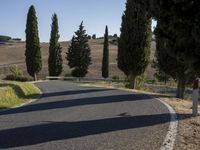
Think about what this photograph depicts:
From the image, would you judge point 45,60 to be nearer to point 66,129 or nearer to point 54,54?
point 54,54

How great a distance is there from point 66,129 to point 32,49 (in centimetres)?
4561

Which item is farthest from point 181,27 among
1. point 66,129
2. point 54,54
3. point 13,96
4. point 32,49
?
point 54,54

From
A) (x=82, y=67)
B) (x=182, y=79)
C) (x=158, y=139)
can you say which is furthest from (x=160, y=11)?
(x=82, y=67)

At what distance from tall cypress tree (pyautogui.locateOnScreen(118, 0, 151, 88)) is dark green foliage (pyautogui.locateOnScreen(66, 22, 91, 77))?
35.1m

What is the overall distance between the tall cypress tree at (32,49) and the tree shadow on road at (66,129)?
42.4 metres

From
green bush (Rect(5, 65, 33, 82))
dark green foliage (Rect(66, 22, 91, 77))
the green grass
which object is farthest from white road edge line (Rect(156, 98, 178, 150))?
dark green foliage (Rect(66, 22, 91, 77))

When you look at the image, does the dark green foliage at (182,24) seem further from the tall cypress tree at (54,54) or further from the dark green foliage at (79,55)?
the dark green foliage at (79,55)

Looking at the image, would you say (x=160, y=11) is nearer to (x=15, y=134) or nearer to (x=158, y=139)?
(x=158, y=139)

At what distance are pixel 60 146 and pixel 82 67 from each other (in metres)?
65.9

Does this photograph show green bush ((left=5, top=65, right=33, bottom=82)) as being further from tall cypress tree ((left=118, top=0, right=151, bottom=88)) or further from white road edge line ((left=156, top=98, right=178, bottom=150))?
white road edge line ((left=156, top=98, right=178, bottom=150))

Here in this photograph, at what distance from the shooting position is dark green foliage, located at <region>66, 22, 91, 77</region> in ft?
245

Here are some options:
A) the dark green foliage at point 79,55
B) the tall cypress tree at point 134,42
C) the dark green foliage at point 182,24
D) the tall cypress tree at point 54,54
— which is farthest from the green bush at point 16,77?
the dark green foliage at point 182,24

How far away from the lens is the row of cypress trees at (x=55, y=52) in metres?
56.1

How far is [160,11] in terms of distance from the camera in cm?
1039
